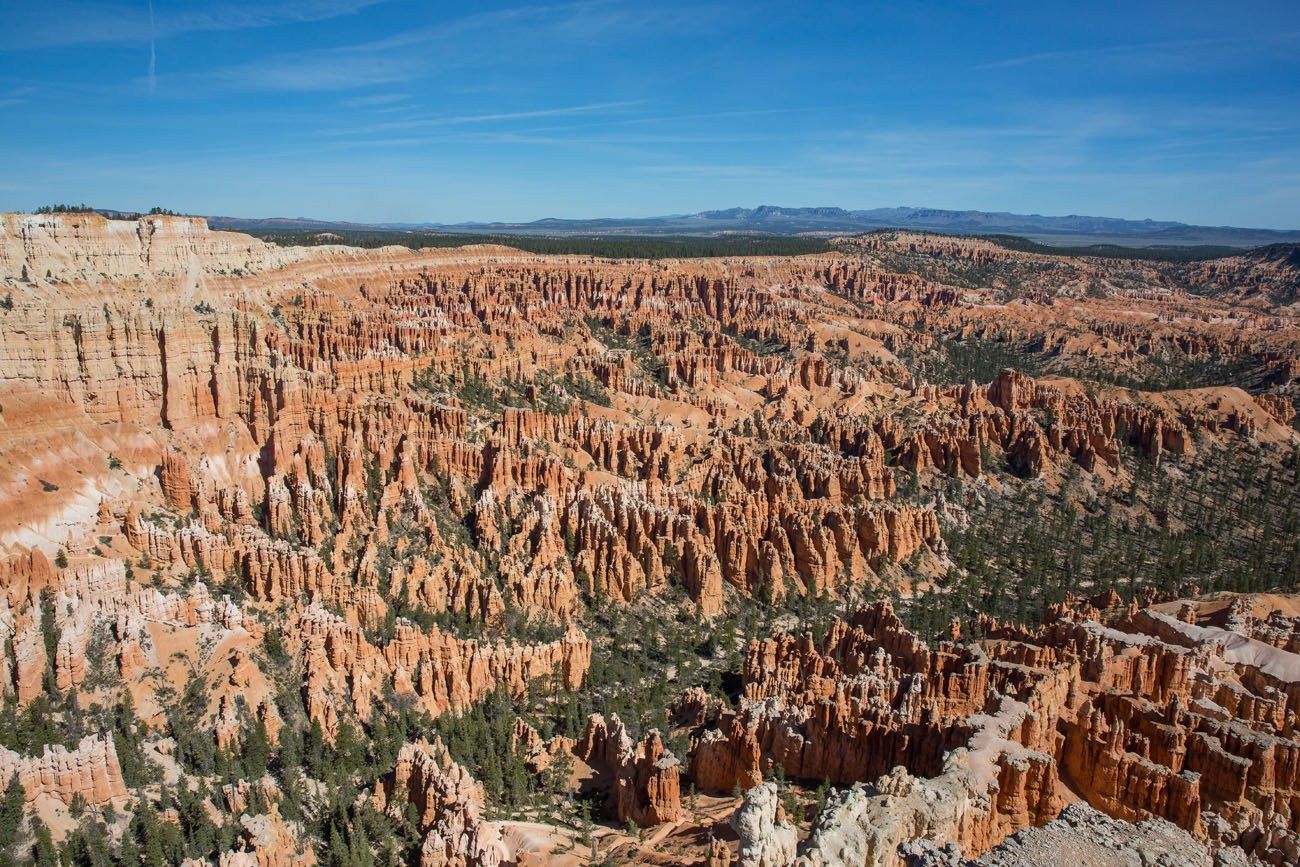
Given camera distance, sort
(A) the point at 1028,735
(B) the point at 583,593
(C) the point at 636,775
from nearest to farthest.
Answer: (A) the point at 1028,735
(C) the point at 636,775
(B) the point at 583,593

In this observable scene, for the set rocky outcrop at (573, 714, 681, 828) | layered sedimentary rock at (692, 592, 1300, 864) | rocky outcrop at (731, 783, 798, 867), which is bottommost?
rocky outcrop at (573, 714, 681, 828)

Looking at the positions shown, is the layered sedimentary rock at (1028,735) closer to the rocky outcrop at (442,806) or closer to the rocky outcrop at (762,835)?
the rocky outcrop at (762,835)

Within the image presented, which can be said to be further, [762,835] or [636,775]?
[636,775]

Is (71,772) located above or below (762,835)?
→ below

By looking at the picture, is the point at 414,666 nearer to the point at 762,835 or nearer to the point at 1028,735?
the point at 762,835

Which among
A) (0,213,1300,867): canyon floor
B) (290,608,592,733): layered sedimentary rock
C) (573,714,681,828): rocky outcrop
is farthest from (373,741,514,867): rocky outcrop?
(573,714,681,828): rocky outcrop

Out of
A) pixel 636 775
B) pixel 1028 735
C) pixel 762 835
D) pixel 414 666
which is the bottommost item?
pixel 414 666

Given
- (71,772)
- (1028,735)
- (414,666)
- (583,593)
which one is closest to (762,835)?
(1028,735)

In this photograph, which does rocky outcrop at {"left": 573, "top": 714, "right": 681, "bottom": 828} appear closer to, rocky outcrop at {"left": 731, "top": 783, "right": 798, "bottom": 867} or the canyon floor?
the canyon floor

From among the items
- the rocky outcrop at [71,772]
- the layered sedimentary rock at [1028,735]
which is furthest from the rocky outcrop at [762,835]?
the rocky outcrop at [71,772]
